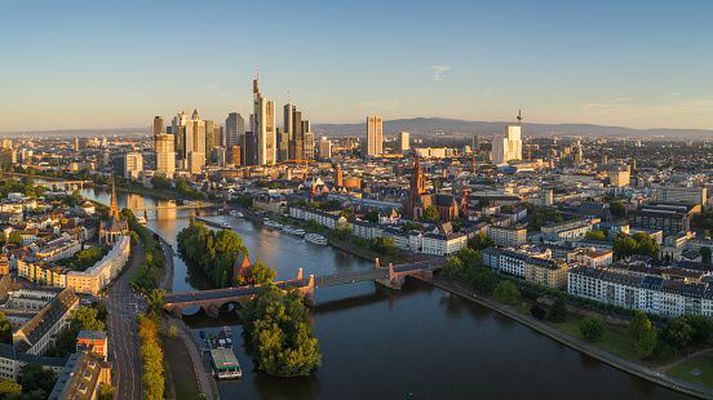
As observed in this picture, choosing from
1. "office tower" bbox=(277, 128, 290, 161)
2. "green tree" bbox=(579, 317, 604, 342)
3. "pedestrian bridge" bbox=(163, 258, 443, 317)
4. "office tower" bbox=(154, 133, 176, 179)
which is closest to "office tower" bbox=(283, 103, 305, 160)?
"office tower" bbox=(277, 128, 290, 161)

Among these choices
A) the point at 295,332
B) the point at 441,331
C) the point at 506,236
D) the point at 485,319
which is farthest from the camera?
the point at 506,236

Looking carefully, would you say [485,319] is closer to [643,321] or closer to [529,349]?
[529,349]

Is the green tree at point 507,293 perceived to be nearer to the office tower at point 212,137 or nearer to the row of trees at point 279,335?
the row of trees at point 279,335

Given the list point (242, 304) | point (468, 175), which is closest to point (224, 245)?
point (242, 304)

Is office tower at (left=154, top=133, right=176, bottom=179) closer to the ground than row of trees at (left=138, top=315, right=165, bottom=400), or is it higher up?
higher up

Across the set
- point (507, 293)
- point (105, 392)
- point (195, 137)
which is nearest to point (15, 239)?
point (105, 392)

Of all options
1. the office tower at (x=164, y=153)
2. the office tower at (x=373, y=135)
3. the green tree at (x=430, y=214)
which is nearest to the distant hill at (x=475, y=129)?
the office tower at (x=373, y=135)

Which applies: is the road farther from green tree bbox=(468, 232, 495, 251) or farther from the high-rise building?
the high-rise building
